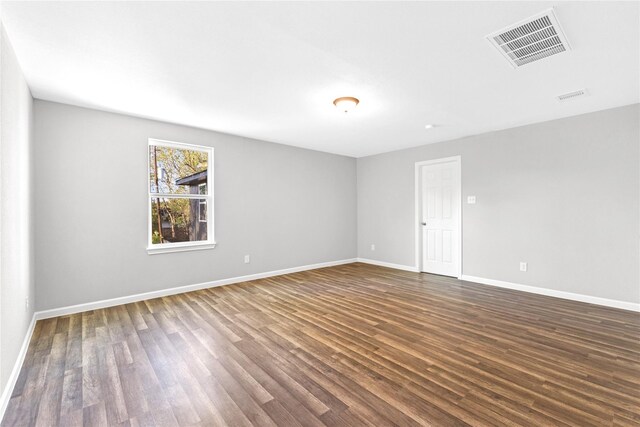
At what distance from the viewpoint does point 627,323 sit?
311 centimetres

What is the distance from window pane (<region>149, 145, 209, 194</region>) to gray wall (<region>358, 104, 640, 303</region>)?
4102 mm

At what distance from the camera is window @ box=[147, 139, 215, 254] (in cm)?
416

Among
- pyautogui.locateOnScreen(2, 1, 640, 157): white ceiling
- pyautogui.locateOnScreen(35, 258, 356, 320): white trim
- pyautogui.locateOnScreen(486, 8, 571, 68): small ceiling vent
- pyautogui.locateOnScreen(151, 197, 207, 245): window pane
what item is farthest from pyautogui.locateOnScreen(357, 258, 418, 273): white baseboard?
pyautogui.locateOnScreen(486, 8, 571, 68): small ceiling vent

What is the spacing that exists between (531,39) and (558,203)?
112 inches

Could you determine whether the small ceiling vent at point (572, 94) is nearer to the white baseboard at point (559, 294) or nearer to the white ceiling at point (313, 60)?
the white ceiling at point (313, 60)

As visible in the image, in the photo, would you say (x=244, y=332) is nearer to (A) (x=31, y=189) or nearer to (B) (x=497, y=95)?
(A) (x=31, y=189)

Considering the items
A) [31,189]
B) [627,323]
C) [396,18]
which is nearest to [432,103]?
[396,18]

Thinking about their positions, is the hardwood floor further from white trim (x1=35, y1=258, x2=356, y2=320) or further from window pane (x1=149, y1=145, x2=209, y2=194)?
window pane (x1=149, y1=145, x2=209, y2=194)

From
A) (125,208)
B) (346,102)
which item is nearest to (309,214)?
(346,102)

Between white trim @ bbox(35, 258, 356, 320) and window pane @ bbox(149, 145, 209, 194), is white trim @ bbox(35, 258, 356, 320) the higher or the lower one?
the lower one

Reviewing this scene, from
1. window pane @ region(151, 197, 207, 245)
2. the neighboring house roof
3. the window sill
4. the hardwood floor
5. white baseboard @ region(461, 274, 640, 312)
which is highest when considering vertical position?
the neighboring house roof

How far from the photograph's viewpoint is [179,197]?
4.36m

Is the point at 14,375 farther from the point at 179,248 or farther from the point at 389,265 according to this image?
the point at 389,265

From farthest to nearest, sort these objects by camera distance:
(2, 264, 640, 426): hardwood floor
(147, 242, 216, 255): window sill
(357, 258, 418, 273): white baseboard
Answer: (357, 258, 418, 273): white baseboard
(147, 242, 216, 255): window sill
(2, 264, 640, 426): hardwood floor
